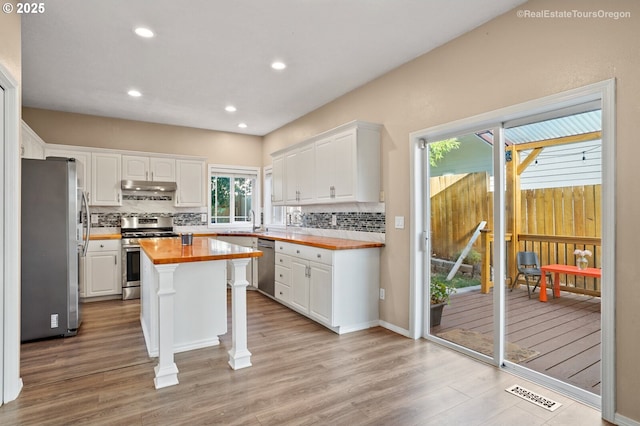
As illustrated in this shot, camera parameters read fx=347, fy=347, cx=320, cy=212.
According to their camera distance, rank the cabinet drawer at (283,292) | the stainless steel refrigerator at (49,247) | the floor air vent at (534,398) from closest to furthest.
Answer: the floor air vent at (534,398) < the stainless steel refrigerator at (49,247) < the cabinet drawer at (283,292)

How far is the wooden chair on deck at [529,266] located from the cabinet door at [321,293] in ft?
5.36

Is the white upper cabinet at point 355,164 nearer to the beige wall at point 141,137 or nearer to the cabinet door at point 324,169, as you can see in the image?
the cabinet door at point 324,169

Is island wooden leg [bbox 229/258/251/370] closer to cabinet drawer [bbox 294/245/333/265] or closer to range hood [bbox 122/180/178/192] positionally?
cabinet drawer [bbox 294/245/333/265]

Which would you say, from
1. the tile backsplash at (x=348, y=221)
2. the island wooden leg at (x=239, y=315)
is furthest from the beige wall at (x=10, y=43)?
the tile backsplash at (x=348, y=221)

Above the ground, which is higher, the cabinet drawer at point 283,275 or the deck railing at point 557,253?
the deck railing at point 557,253

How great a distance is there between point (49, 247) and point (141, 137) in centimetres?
274

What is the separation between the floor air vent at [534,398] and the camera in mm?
2165

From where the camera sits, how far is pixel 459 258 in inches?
125

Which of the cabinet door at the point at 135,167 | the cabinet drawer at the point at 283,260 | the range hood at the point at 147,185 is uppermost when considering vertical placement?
the cabinet door at the point at 135,167

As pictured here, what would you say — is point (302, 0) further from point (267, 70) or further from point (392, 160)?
point (392, 160)

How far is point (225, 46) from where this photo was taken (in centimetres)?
311

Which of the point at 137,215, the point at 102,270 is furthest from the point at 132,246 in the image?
the point at 137,215

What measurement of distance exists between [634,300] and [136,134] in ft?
20.2

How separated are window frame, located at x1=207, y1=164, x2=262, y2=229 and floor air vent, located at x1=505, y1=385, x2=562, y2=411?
5036mm
